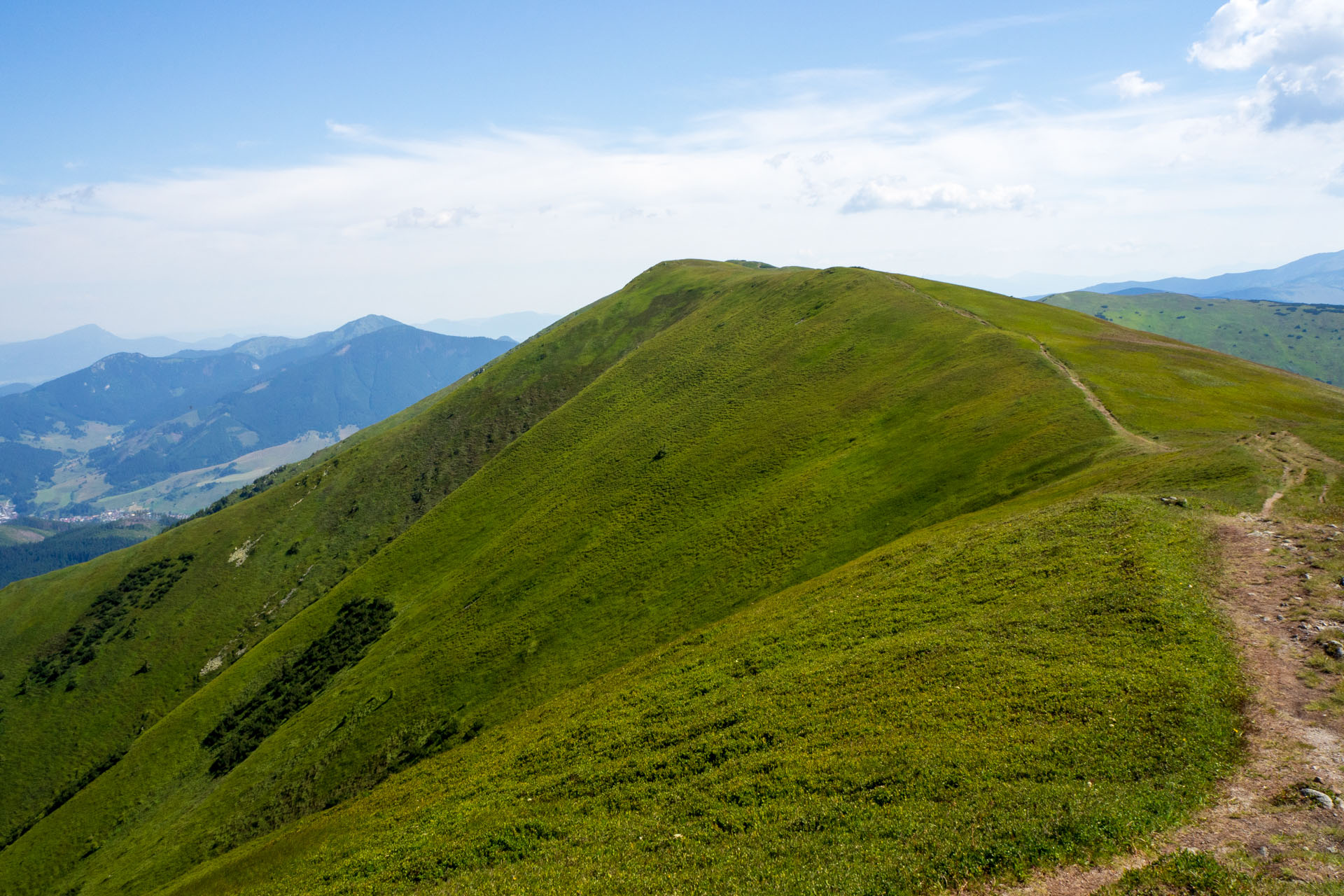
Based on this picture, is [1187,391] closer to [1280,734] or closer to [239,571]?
[1280,734]

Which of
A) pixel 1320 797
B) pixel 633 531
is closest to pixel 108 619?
pixel 633 531

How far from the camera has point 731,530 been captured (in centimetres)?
7019

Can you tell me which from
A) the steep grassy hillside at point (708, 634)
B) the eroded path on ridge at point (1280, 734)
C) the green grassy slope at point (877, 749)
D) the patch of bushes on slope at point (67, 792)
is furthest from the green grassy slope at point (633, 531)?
the eroded path on ridge at point (1280, 734)

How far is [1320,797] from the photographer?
18.2 m

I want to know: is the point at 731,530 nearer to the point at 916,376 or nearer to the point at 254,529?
the point at 916,376

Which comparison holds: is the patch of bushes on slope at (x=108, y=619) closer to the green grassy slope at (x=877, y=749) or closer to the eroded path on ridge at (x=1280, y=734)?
the green grassy slope at (x=877, y=749)

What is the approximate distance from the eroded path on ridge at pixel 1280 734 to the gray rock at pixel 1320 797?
133 mm

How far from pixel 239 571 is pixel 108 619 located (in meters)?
26.4

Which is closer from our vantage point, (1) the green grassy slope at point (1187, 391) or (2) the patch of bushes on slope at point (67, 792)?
(1) the green grassy slope at point (1187, 391)

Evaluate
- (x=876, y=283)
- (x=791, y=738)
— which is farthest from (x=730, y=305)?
(x=791, y=738)

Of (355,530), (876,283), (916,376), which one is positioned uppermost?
(876,283)

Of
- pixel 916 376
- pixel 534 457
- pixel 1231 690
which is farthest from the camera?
pixel 534 457

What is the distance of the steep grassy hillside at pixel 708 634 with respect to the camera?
24375 millimetres

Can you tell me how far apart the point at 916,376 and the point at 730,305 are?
69.9 metres
